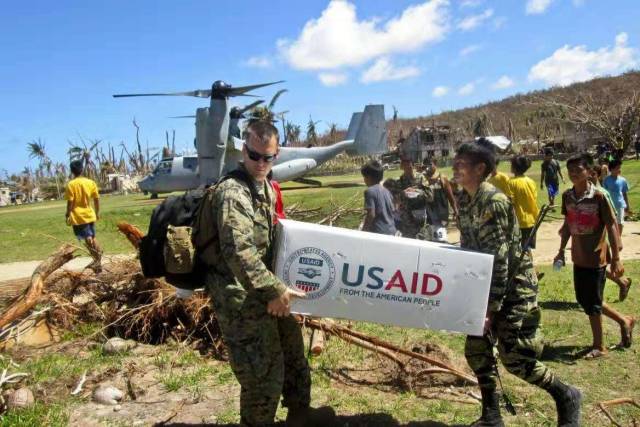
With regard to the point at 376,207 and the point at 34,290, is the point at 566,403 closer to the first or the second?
the point at 376,207

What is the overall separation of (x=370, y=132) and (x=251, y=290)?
1092 inches

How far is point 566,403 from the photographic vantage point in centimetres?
308

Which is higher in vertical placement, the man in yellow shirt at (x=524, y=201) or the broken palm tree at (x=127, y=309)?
the man in yellow shirt at (x=524, y=201)

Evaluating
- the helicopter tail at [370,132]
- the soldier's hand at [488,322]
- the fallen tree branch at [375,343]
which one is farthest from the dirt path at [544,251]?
the helicopter tail at [370,132]

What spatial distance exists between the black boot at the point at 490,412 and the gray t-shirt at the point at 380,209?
11.3ft

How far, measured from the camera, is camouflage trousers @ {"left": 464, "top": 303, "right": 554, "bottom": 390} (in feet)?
9.96

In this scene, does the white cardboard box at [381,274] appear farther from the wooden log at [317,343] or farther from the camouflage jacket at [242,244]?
the wooden log at [317,343]

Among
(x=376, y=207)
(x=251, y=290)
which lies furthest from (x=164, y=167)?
(x=251, y=290)

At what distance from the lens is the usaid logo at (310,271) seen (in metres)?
2.89

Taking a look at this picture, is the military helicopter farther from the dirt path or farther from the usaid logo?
the dirt path

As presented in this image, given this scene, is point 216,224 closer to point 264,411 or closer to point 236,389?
point 264,411

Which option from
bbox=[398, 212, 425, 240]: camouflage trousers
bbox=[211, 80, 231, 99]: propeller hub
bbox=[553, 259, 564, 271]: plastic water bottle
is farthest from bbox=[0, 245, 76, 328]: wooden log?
bbox=[211, 80, 231, 99]: propeller hub

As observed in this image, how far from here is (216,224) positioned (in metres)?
2.80

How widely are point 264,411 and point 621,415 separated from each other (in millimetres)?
2317
